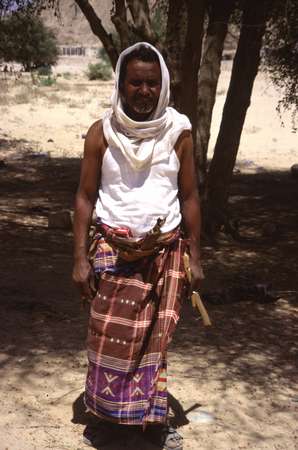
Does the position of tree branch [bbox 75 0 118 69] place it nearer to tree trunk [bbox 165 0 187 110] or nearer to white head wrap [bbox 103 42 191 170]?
tree trunk [bbox 165 0 187 110]

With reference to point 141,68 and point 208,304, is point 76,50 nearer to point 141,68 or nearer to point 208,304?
point 208,304

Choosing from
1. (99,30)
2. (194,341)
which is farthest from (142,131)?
(99,30)

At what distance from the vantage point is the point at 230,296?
18.9 feet

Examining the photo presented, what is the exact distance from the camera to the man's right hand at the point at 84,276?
3.00m

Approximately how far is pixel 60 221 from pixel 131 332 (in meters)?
5.75

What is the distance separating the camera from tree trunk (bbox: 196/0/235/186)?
8.31 metres

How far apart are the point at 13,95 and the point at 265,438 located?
25914mm

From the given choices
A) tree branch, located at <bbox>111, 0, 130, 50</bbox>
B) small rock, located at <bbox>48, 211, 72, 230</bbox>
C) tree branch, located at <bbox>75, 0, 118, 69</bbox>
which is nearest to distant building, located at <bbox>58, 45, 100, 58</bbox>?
small rock, located at <bbox>48, 211, 72, 230</bbox>

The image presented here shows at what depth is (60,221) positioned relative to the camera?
8562mm

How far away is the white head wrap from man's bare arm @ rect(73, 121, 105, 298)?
0.09 meters

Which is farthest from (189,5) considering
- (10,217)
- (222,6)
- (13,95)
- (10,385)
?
(13,95)

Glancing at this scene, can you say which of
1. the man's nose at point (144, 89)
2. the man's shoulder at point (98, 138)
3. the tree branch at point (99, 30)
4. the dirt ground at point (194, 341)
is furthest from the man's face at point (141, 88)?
the tree branch at point (99, 30)

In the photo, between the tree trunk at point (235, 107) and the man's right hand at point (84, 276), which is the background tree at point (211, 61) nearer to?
the tree trunk at point (235, 107)

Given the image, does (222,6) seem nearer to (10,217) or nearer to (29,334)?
(10,217)
